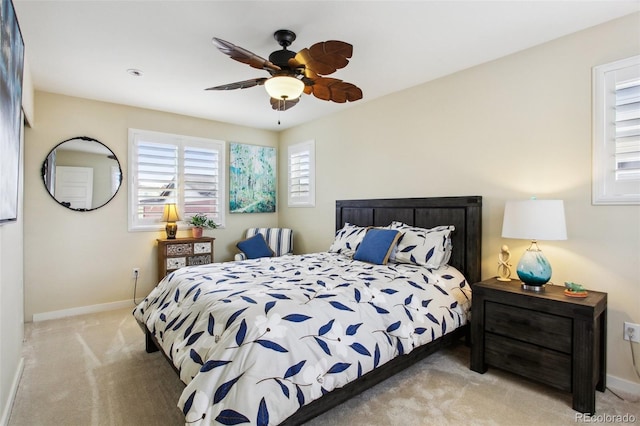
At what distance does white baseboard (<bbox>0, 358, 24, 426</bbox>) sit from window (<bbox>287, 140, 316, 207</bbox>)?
3.51 m

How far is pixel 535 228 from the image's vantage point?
7.29 feet

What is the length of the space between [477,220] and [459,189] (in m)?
0.39

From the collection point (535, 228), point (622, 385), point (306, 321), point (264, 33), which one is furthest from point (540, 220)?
point (264, 33)

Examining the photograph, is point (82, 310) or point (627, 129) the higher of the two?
point (627, 129)

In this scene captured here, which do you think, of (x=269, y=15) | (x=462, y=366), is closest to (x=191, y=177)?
(x=269, y=15)

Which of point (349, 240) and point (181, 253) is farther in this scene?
point (181, 253)

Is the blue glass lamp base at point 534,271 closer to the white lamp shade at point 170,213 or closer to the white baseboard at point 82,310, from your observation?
the white lamp shade at point 170,213

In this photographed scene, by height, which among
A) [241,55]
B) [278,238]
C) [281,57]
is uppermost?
[281,57]

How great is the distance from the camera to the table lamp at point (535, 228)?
220 centimetres

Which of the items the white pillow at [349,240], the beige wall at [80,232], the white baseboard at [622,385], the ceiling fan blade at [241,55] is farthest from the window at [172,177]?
the white baseboard at [622,385]

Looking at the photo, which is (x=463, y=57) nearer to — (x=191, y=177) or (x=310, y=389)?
(x=310, y=389)

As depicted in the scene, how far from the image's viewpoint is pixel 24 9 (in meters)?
2.18

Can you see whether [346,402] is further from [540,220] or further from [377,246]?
[540,220]

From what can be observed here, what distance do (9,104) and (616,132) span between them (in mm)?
3793
